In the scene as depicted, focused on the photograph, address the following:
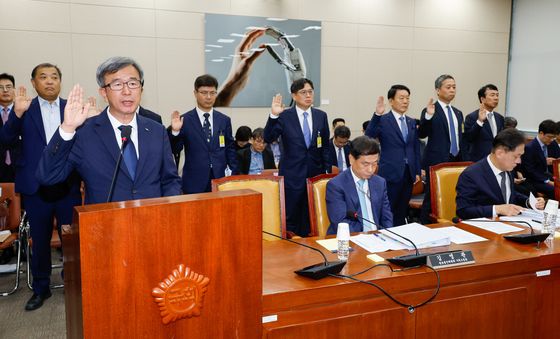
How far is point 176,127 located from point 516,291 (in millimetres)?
2440

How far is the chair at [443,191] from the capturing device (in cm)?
315

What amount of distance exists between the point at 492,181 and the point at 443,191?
0.39 m

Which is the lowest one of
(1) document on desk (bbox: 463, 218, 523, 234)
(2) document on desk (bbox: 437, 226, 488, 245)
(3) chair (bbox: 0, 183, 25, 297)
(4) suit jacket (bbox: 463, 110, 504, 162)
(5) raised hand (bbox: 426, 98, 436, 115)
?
(3) chair (bbox: 0, 183, 25, 297)

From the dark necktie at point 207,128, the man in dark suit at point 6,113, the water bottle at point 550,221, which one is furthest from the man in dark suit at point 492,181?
the man in dark suit at point 6,113

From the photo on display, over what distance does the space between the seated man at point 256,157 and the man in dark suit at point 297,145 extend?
1.04m

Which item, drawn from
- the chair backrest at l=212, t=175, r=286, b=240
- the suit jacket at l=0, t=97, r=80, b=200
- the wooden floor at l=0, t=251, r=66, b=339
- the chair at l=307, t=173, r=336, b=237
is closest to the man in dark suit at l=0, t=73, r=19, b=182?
the wooden floor at l=0, t=251, r=66, b=339

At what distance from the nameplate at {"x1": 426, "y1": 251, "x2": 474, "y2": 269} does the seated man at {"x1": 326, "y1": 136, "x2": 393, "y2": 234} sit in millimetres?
781

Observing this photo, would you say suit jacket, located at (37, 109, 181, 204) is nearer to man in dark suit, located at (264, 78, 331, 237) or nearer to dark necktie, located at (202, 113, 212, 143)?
dark necktie, located at (202, 113, 212, 143)

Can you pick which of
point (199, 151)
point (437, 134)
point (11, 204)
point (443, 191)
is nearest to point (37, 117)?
point (11, 204)

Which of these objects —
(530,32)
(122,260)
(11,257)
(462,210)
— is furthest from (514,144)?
(530,32)

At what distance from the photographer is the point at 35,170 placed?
2.96 meters

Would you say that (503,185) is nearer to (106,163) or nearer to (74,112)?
(106,163)

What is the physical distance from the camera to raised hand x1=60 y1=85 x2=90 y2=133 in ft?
5.90

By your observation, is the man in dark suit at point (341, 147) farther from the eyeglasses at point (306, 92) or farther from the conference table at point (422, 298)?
the conference table at point (422, 298)
